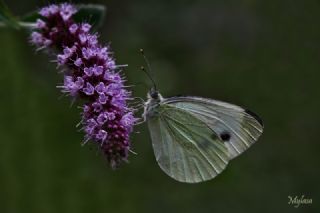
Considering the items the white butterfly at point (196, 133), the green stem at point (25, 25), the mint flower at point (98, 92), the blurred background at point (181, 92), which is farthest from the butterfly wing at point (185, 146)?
the blurred background at point (181, 92)

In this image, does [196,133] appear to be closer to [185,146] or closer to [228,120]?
[185,146]

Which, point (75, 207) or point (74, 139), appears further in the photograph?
point (74, 139)

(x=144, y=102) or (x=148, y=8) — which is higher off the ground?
(x=148, y=8)

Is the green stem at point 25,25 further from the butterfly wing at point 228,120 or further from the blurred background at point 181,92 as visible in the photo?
the blurred background at point 181,92

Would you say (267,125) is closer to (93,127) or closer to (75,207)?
(75,207)

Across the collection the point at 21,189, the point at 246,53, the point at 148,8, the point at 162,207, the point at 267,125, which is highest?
the point at 148,8

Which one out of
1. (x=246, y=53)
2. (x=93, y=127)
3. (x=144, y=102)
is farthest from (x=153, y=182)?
(x=93, y=127)
